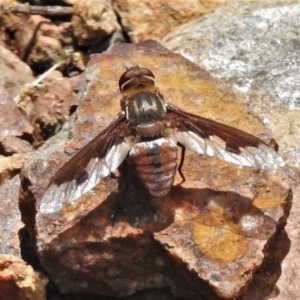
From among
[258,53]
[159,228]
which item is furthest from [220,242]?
[258,53]

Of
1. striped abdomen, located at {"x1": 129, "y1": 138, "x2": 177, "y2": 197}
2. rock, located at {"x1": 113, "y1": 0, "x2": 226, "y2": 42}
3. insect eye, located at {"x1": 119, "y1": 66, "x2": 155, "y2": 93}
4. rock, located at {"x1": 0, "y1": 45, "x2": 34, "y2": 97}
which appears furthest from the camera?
rock, located at {"x1": 113, "y1": 0, "x2": 226, "y2": 42}

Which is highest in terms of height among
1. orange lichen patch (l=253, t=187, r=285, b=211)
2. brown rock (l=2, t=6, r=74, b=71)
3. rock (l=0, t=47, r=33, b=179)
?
orange lichen patch (l=253, t=187, r=285, b=211)

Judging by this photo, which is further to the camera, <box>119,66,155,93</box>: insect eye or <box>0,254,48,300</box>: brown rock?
<box>119,66,155,93</box>: insect eye

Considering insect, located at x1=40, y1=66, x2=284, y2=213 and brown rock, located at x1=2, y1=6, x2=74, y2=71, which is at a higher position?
insect, located at x1=40, y1=66, x2=284, y2=213

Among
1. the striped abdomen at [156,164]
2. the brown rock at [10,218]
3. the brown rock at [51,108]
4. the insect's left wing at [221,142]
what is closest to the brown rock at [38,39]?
the brown rock at [51,108]

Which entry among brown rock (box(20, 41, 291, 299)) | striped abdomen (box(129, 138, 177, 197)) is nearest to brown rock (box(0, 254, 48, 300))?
brown rock (box(20, 41, 291, 299))

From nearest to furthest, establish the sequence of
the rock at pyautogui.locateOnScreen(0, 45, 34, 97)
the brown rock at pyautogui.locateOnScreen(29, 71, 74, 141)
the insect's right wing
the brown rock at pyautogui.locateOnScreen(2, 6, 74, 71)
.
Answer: the insect's right wing, the brown rock at pyautogui.locateOnScreen(29, 71, 74, 141), the rock at pyautogui.locateOnScreen(0, 45, 34, 97), the brown rock at pyautogui.locateOnScreen(2, 6, 74, 71)

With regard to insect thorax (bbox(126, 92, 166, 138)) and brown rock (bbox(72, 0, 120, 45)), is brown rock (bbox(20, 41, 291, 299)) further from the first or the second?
brown rock (bbox(72, 0, 120, 45))
